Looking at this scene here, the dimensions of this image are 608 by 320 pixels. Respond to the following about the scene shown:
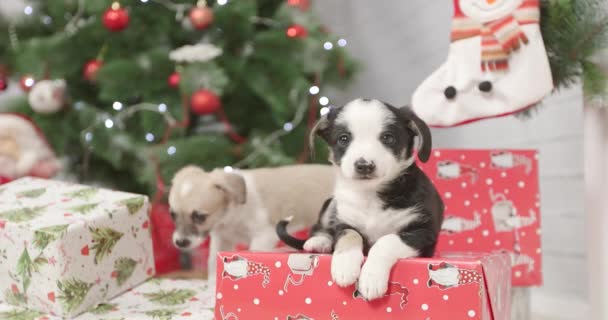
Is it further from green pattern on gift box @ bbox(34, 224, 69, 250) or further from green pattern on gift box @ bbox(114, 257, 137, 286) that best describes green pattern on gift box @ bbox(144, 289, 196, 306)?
green pattern on gift box @ bbox(34, 224, 69, 250)

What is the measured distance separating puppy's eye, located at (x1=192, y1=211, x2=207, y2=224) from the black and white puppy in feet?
1.47

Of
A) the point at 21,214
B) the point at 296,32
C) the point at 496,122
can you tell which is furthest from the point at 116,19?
the point at 496,122

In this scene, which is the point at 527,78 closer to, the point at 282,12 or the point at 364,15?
the point at 282,12

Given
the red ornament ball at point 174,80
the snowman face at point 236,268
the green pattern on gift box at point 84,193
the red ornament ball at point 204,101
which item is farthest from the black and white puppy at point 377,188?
the red ornament ball at point 174,80

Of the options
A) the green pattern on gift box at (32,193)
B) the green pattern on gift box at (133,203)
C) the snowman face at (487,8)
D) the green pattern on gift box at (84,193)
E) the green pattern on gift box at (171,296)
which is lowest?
the green pattern on gift box at (171,296)

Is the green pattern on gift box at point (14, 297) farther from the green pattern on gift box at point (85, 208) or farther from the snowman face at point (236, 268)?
the snowman face at point (236, 268)

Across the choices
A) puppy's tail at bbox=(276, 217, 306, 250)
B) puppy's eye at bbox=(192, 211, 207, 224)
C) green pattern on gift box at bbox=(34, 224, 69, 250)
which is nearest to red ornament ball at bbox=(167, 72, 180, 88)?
puppy's eye at bbox=(192, 211, 207, 224)

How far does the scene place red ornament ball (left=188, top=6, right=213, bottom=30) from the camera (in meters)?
1.91

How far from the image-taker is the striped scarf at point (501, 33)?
1249 mm

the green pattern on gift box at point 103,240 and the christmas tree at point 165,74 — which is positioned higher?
the christmas tree at point 165,74

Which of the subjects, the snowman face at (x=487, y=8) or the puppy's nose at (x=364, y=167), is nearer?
the puppy's nose at (x=364, y=167)

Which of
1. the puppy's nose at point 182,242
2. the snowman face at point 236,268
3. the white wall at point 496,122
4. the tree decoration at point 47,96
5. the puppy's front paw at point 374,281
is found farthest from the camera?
the tree decoration at point 47,96

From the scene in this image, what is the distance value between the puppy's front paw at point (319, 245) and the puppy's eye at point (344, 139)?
19 centimetres

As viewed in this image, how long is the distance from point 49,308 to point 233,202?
532 millimetres
